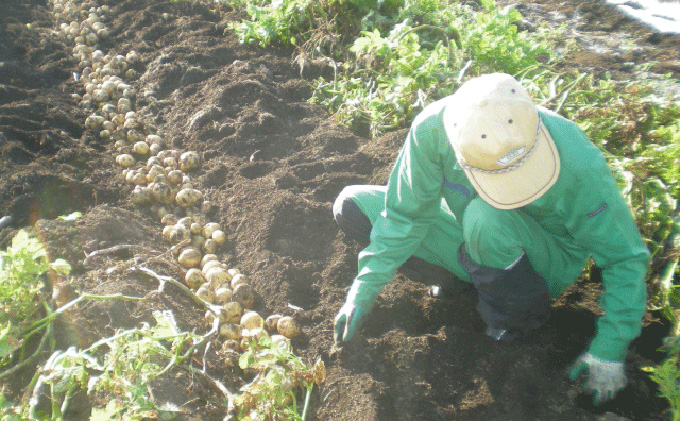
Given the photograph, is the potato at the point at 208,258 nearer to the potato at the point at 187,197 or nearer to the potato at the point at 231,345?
the potato at the point at 187,197

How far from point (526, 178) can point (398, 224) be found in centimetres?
60

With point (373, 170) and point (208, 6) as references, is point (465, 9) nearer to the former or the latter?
point (373, 170)

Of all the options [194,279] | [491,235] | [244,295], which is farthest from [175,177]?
[491,235]

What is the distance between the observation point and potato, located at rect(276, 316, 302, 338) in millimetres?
2318

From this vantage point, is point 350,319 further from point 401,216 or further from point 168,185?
point 168,185

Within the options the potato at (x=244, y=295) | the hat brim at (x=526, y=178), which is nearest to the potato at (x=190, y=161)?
the potato at (x=244, y=295)

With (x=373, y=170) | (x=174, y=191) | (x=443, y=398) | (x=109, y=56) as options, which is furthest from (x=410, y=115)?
(x=109, y=56)

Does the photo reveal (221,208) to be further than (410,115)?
No

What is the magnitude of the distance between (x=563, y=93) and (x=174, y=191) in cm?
230

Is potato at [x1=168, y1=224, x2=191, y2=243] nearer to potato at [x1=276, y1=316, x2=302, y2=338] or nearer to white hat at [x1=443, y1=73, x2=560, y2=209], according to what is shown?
potato at [x1=276, y1=316, x2=302, y2=338]

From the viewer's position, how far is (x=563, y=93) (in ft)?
9.29

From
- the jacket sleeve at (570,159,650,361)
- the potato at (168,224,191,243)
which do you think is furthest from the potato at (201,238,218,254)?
the jacket sleeve at (570,159,650,361)

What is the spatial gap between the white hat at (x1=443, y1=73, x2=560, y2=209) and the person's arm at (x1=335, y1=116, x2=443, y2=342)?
0.30 metres

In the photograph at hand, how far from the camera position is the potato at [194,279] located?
2600 mm
